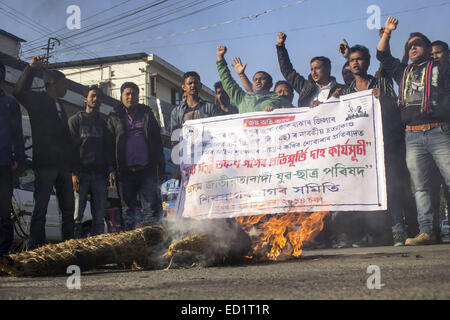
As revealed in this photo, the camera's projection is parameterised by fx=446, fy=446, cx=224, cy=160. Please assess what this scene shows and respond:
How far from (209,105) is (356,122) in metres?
2.05

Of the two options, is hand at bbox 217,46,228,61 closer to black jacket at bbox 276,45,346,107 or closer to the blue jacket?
black jacket at bbox 276,45,346,107

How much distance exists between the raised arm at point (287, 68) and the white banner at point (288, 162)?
1.16m

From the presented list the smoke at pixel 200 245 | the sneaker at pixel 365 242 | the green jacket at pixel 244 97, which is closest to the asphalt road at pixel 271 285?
the smoke at pixel 200 245

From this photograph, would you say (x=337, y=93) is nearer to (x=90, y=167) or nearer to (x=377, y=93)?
(x=377, y=93)

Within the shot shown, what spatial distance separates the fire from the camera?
13.7 feet

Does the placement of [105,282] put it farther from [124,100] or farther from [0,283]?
[124,100]

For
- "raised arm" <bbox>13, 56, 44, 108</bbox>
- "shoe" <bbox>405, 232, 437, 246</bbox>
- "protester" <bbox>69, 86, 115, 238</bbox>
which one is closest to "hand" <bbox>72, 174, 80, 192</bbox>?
"protester" <bbox>69, 86, 115, 238</bbox>

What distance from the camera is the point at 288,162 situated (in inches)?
187

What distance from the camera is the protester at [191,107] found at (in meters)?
5.90

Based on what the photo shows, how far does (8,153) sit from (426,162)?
4793mm

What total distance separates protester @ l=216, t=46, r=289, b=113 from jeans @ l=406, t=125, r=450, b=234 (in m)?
1.72

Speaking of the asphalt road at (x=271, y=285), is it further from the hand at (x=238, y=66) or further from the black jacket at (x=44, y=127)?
the hand at (x=238, y=66)

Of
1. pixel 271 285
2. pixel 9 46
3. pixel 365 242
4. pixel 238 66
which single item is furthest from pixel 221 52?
pixel 9 46
